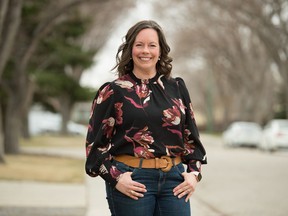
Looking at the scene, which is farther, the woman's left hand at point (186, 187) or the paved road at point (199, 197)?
the paved road at point (199, 197)

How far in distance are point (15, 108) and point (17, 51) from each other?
203cm

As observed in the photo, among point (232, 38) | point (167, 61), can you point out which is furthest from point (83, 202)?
point (232, 38)

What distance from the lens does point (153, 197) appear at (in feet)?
11.0

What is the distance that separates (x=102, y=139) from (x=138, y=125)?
0.78 feet

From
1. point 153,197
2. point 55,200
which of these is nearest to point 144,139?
point 153,197

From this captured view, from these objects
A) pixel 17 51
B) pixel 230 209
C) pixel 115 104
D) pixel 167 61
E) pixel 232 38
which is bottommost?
pixel 230 209

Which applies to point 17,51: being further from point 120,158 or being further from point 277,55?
point 120,158

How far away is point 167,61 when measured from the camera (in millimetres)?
3613

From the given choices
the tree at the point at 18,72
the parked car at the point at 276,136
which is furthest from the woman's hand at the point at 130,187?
the parked car at the point at 276,136

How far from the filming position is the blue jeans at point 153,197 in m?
3.32

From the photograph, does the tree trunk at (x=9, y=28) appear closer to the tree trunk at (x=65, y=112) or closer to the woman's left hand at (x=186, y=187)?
the woman's left hand at (x=186, y=187)

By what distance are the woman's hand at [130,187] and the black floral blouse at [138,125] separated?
0.04 m

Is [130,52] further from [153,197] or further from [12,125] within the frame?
[12,125]

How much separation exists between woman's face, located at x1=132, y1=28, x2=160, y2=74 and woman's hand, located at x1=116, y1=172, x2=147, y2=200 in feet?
2.14
